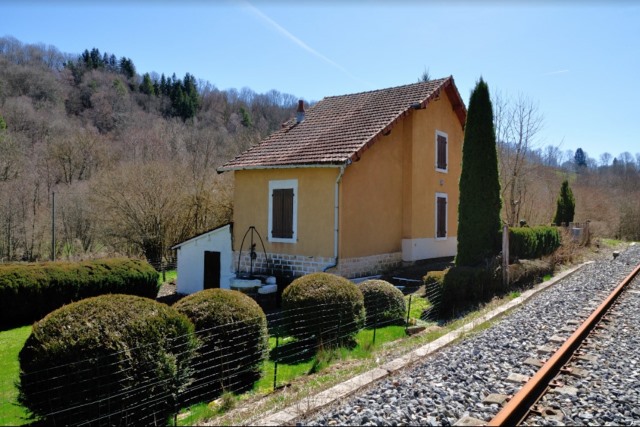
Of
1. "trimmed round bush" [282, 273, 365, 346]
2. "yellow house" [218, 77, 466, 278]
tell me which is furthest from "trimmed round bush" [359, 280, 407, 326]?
"yellow house" [218, 77, 466, 278]

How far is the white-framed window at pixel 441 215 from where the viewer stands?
734 inches

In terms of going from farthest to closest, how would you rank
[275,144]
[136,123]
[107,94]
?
[107,94] → [136,123] → [275,144]

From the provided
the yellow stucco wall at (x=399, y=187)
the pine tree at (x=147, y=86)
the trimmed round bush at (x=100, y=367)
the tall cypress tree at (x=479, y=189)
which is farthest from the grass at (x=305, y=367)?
the pine tree at (x=147, y=86)

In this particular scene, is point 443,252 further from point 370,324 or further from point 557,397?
point 557,397

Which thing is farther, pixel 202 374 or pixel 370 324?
pixel 370 324

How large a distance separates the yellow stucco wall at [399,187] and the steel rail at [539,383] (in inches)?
306

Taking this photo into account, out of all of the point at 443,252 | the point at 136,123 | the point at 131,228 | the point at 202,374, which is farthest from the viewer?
the point at 136,123

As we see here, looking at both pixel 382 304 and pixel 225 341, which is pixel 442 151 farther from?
pixel 225 341

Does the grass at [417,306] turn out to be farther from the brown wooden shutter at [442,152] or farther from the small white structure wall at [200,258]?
the brown wooden shutter at [442,152]

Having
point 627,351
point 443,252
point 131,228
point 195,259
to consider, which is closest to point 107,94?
point 131,228

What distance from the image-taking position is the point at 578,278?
14.2m

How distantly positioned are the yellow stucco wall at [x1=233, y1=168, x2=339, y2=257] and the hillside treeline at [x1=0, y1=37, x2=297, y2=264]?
26.4ft

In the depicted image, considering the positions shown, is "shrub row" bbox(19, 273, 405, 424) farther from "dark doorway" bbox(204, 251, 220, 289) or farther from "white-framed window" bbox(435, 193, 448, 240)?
"white-framed window" bbox(435, 193, 448, 240)

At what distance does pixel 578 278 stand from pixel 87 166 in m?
31.7
